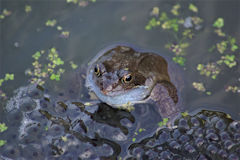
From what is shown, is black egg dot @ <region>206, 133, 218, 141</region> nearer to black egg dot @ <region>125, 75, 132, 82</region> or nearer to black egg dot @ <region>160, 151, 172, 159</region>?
black egg dot @ <region>160, 151, 172, 159</region>

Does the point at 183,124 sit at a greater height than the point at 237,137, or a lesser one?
greater

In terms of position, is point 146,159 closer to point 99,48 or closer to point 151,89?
point 151,89

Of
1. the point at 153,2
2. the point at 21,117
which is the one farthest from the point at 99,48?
the point at 21,117

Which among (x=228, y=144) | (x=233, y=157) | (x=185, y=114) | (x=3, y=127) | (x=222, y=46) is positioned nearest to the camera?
(x=233, y=157)

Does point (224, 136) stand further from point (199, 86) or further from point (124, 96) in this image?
point (124, 96)

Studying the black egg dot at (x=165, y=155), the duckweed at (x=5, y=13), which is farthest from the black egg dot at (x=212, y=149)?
the duckweed at (x=5, y=13)

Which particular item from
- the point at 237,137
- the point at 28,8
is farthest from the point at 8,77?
the point at 237,137

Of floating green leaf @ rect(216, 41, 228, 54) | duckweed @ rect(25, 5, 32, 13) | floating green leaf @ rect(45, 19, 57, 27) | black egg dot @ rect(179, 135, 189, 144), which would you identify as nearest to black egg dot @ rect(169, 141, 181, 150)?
black egg dot @ rect(179, 135, 189, 144)
